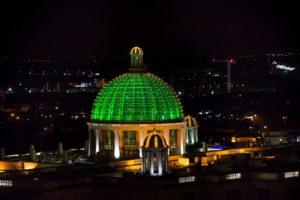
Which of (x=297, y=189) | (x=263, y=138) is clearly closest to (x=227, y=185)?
(x=297, y=189)

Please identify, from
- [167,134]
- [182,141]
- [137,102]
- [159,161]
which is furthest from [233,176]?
[137,102]

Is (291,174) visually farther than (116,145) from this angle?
No

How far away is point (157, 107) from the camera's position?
16412cm

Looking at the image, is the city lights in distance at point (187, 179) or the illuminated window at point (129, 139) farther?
the illuminated window at point (129, 139)

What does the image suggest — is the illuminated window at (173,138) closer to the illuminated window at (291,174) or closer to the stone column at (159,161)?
the stone column at (159,161)

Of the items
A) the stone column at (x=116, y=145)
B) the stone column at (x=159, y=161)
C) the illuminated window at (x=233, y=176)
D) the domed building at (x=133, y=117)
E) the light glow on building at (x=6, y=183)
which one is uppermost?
the domed building at (x=133, y=117)

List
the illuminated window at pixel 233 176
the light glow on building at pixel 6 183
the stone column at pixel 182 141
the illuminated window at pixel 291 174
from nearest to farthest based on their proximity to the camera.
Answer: the light glow on building at pixel 6 183 < the illuminated window at pixel 233 176 < the illuminated window at pixel 291 174 < the stone column at pixel 182 141

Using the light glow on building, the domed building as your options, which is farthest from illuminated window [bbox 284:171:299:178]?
the light glow on building

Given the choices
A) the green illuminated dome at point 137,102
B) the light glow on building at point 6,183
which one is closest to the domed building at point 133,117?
the green illuminated dome at point 137,102

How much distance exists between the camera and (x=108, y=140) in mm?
164125

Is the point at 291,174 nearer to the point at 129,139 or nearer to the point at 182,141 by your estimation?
the point at 182,141

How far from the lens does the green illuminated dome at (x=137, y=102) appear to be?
164 metres

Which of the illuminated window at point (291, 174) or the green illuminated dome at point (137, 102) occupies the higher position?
the green illuminated dome at point (137, 102)

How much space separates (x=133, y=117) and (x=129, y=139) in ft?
7.05
